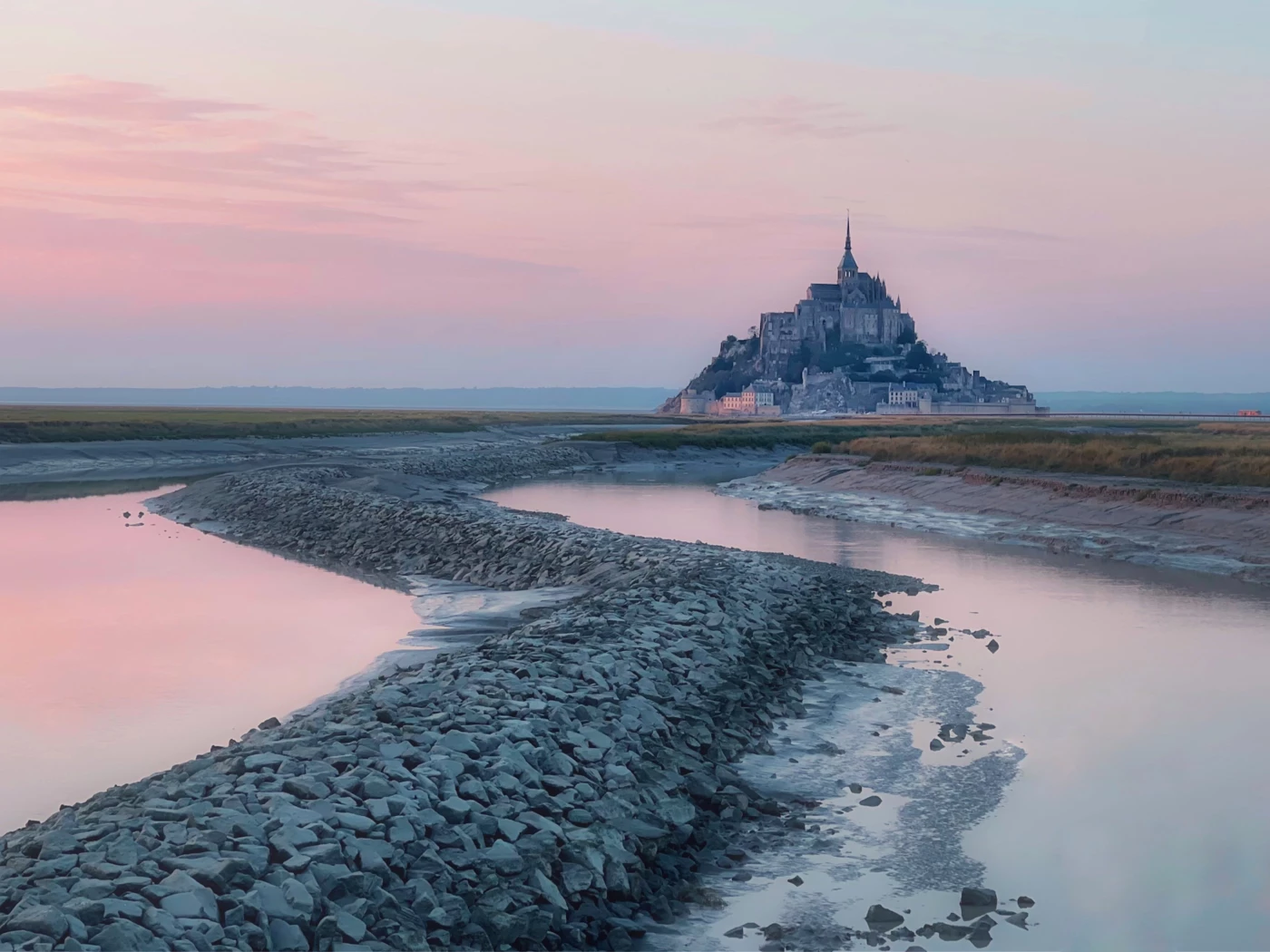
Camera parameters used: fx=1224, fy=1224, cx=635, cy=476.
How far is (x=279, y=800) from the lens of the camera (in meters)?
7.15

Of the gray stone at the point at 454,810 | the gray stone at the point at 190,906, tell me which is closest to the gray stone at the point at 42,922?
the gray stone at the point at 190,906

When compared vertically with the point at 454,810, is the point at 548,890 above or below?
below

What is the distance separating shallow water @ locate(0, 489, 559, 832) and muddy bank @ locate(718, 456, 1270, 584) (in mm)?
14393

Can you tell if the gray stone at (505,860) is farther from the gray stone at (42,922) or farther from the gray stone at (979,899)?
the gray stone at (979,899)

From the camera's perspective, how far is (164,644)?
15.5 metres

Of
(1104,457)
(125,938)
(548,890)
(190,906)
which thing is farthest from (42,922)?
(1104,457)

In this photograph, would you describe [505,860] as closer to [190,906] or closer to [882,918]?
[190,906]

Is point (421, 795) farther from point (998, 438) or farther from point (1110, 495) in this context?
point (998, 438)

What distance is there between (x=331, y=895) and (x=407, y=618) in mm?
11468

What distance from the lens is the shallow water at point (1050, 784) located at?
772 centimetres

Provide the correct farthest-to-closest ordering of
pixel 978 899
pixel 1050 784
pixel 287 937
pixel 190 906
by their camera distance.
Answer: pixel 1050 784
pixel 978 899
pixel 287 937
pixel 190 906

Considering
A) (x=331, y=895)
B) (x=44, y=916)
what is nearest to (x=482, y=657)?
(x=331, y=895)

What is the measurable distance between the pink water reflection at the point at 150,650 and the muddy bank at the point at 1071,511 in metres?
16.1

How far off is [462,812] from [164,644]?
935cm
